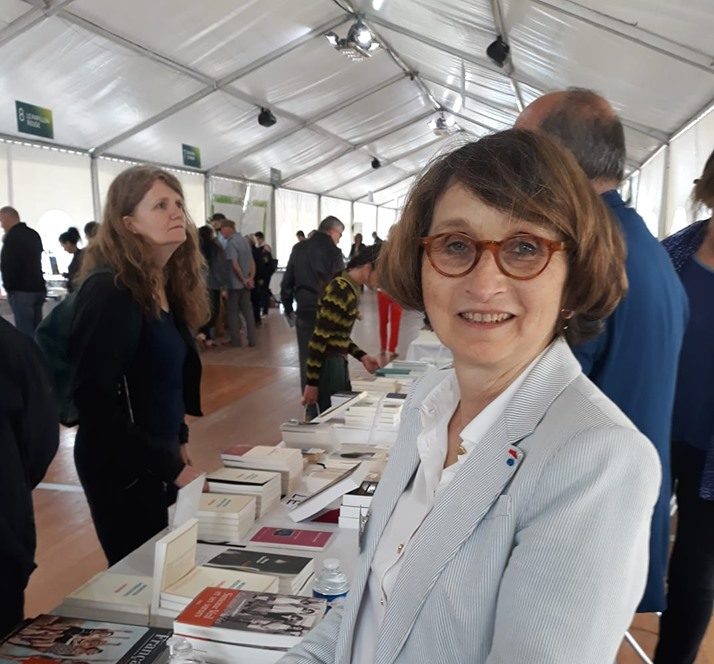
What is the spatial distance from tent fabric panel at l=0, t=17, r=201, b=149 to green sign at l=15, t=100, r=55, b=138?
7cm

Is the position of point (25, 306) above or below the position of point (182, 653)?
above

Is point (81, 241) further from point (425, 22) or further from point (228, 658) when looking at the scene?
point (228, 658)

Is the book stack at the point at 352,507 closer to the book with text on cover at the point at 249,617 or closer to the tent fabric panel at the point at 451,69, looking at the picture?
the book with text on cover at the point at 249,617

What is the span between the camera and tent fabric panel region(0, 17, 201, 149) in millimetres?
6765

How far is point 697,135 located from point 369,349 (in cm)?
438

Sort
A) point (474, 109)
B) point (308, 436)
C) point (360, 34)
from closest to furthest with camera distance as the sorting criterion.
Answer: point (308, 436)
point (360, 34)
point (474, 109)

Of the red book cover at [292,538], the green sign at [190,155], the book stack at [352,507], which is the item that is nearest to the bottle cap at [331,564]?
the red book cover at [292,538]

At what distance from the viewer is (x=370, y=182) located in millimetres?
20484

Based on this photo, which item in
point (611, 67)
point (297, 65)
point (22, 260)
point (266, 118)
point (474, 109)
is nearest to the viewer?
point (611, 67)

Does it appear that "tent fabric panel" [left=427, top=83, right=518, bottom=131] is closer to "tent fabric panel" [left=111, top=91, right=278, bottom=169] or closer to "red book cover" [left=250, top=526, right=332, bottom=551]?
"tent fabric panel" [left=111, top=91, right=278, bottom=169]

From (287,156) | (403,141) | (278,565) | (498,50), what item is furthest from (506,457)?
(403,141)

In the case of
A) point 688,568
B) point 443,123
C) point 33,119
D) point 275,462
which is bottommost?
point 688,568

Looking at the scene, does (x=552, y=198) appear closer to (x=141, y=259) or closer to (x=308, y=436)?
(x=141, y=259)

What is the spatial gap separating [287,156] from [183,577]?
13.6 metres
